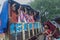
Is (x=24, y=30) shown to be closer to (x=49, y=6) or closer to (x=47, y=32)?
(x=47, y=32)

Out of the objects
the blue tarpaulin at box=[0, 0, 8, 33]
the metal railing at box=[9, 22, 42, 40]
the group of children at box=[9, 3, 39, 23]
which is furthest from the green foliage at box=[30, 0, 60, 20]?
the blue tarpaulin at box=[0, 0, 8, 33]

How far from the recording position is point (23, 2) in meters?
3.50

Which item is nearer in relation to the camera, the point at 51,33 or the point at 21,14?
the point at 21,14

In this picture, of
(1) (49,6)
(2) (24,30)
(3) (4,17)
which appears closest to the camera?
(3) (4,17)

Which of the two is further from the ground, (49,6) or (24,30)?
(49,6)

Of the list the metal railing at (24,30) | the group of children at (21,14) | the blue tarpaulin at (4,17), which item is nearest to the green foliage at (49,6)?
the group of children at (21,14)

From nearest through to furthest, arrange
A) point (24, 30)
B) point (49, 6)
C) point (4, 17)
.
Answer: point (4, 17), point (24, 30), point (49, 6)

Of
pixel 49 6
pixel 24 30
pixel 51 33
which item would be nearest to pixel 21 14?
pixel 24 30

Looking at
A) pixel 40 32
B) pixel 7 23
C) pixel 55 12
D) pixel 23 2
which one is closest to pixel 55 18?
pixel 55 12

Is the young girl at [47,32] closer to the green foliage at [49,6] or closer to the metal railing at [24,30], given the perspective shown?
the metal railing at [24,30]

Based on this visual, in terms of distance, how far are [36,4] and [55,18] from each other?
1.52 ft

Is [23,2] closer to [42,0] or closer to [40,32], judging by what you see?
[42,0]

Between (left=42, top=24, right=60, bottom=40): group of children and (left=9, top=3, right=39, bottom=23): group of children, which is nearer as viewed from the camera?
(left=9, top=3, right=39, bottom=23): group of children

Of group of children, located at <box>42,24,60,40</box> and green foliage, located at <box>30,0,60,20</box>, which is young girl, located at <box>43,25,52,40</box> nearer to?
group of children, located at <box>42,24,60,40</box>
